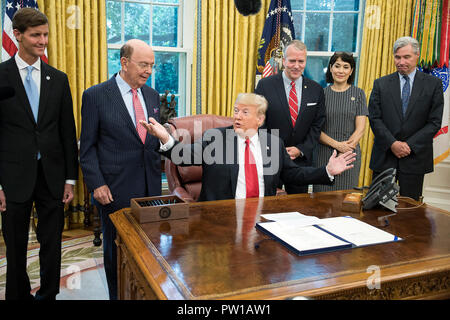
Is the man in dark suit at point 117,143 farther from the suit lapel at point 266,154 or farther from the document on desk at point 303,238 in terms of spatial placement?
the document on desk at point 303,238

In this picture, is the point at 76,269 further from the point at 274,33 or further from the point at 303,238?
the point at 274,33

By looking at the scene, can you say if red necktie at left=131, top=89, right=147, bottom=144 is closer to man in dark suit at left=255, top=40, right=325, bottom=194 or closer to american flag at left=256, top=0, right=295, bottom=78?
man in dark suit at left=255, top=40, right=325, bottom=194

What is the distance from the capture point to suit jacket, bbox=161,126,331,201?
7.98 ft

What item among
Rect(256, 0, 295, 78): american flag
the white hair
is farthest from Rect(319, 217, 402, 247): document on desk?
Rect(256, 0, 295, 78): american flag

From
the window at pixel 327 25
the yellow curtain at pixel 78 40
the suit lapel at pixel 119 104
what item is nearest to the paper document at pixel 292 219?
the suit lapel at pixel 119 104

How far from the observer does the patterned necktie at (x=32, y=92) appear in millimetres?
2191

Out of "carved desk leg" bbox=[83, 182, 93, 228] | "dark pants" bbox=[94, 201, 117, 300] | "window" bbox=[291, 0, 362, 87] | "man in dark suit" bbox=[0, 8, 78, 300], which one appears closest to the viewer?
Answer: "man in dark suit" bbox=[0, 8, 78, 300]

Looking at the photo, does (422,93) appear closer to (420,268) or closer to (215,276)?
(420,268)

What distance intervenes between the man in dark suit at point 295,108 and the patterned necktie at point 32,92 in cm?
164

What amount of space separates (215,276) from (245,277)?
0.10 meters

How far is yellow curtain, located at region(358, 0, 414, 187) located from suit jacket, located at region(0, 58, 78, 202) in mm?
3627

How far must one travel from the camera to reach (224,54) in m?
4.44
